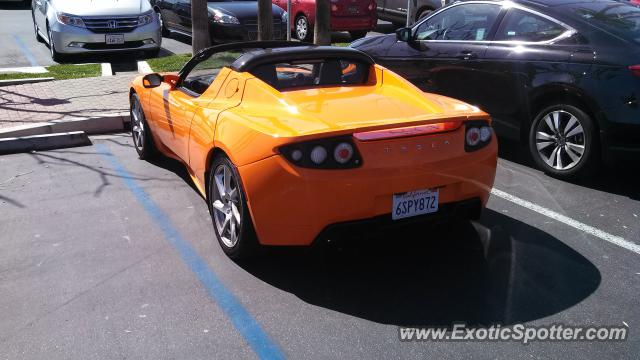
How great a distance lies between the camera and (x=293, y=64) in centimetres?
483

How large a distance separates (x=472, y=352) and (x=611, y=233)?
204 cm

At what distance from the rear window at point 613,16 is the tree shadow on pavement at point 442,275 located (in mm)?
2166

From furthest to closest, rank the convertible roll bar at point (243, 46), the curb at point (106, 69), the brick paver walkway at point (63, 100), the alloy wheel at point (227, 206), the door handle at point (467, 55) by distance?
the curb at point (106, 69), the brick paver walkway at point (63, 100), the door handle at point (467, 55), the convertible roll bar at point (243, 46), the alloy wheel at point (227, 206)

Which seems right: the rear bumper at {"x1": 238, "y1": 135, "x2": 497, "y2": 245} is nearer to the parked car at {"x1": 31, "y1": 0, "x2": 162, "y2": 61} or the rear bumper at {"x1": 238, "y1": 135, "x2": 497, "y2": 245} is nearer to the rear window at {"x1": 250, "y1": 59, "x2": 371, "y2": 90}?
the rear window at {"x1": 250, "y1": 59, "x2": 371, "y2": 90}

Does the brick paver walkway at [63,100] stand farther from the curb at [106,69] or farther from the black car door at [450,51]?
the black car door at [450,51]

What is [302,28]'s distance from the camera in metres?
15.4


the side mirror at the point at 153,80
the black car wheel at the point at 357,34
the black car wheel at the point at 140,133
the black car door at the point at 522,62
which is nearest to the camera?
the side mirror at the point at 153,80

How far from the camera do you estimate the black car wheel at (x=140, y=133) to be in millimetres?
6266

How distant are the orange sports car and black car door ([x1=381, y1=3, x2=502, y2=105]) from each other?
81.6 inches

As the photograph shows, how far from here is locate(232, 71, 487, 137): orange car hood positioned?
376 cm

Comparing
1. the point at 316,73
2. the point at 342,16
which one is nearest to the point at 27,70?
the point at 342,16

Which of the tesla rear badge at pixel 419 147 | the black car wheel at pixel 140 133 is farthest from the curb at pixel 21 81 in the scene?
the tesla rear badge at pixel 419 147

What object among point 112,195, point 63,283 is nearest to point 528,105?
point 112,195

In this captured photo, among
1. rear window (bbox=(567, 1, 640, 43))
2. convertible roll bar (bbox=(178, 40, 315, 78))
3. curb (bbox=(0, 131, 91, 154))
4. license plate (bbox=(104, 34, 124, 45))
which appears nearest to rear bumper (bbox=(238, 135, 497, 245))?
convertible roll bar (bbox=(178, 40, 315, 78))
